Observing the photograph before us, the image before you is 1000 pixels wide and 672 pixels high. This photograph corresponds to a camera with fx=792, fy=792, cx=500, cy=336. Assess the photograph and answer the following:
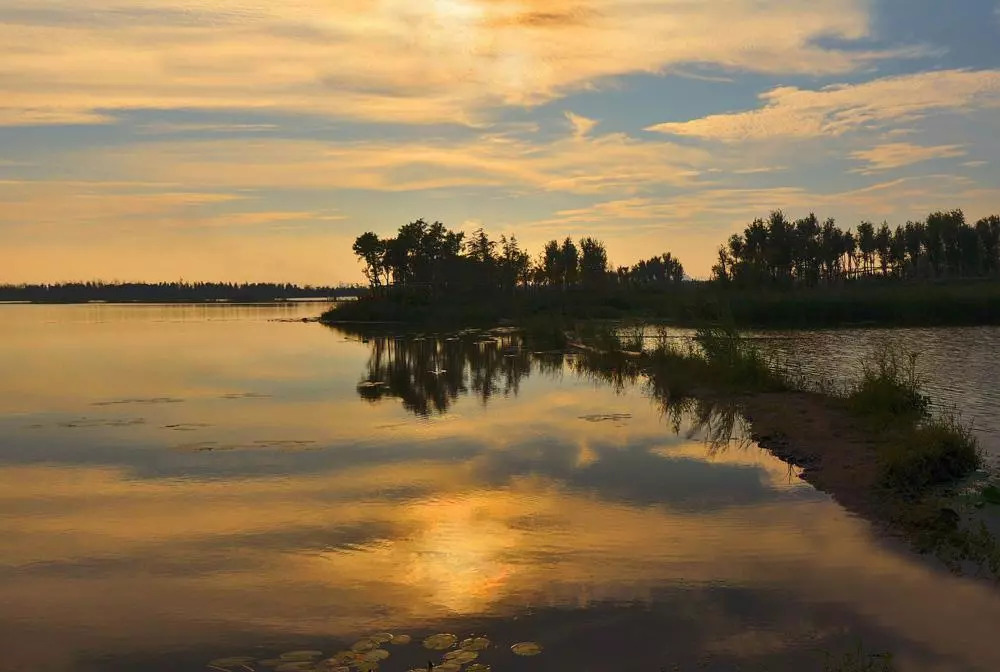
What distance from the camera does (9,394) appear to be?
30344 mm

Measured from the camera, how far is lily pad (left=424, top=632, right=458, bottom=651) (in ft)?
27.2

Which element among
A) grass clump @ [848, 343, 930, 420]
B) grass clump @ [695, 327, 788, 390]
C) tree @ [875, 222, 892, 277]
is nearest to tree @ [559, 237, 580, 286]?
tree @ [875, 222, 892, 277]

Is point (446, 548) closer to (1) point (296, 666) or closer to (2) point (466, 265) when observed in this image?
(1) point (296, 666)

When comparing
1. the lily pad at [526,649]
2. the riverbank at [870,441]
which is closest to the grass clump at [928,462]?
the riverbank at [870,441]

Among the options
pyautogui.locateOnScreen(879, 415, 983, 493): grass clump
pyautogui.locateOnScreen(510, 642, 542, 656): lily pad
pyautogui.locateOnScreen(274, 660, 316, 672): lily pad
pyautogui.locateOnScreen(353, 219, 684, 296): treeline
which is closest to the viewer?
pyautogui.locateOnScreen(274, 660, 316, 672): lily pad

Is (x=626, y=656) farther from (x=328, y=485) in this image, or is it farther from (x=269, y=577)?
(x=328, y=485)

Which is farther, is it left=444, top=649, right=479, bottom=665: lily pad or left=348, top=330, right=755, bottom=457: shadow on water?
left=348, top=330, right=755, bottom=457: shadow on water

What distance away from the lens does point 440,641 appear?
8430 mm

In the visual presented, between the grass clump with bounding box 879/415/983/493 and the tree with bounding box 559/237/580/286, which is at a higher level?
the tree with bounding box 559/237/580/286

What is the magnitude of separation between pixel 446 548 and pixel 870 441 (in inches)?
403

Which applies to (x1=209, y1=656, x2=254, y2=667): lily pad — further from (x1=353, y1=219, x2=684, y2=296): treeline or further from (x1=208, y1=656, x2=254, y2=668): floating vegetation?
(x1=353, y1=219, x2=684, y2=296): treeline

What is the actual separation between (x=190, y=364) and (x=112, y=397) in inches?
495

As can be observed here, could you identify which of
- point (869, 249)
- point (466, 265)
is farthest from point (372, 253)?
point (869, 249)

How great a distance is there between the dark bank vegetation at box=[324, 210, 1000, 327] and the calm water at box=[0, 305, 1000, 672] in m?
50.2
